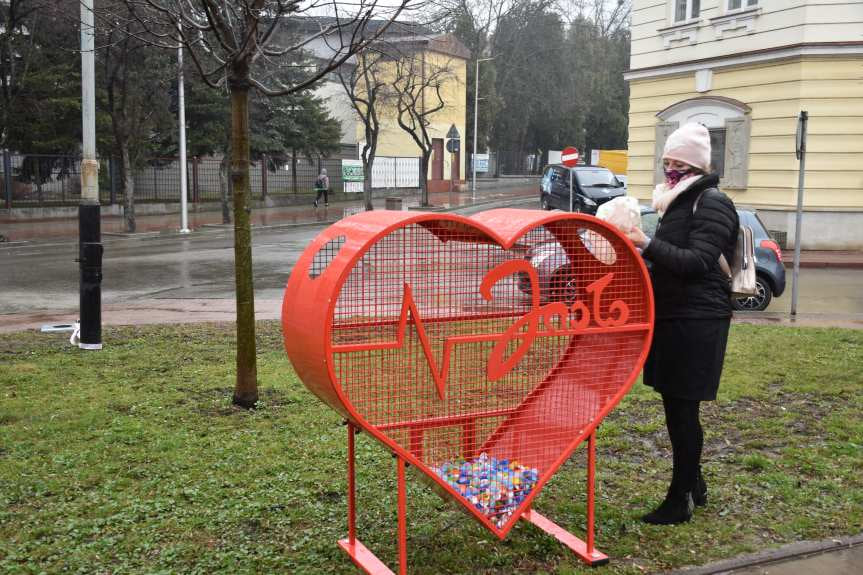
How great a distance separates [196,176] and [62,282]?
20.5m

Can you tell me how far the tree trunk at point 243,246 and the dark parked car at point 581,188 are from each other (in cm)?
2019

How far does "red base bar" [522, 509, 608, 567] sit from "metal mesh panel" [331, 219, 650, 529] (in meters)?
0.46

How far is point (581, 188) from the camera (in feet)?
86.1

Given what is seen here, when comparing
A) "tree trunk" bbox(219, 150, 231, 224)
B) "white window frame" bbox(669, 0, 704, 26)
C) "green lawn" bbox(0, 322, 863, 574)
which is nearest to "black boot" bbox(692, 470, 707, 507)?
"green lawn" bbox(0, 322, 863, 574)

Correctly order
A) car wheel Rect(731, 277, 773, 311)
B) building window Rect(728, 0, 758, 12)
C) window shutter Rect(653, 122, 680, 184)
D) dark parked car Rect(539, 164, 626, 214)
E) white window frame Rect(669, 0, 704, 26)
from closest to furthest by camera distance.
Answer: car wheel Rect(731, 277, 773, 311), building window Rect(728, 0, 758, 12), white window frame Rect(669, 0, 704, 26), window shutter Rect(653, 122, 680, 184), dark parked car Rect(539, 164, 626, 214)

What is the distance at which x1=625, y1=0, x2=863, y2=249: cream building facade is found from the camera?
1945 centimetres

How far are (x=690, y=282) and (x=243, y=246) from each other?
133 inches

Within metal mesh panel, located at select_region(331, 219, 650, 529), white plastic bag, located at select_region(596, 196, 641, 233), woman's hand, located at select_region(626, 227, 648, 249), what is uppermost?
white plastic bag, located at select_region(596, 196, 641, 233)

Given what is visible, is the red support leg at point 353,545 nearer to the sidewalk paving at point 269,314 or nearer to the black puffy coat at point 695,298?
the sidewalk paving at point 269,314

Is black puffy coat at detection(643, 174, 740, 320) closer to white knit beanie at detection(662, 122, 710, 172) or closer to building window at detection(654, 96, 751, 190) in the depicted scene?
white knit beanie at detection(662, 122, 710, 172)

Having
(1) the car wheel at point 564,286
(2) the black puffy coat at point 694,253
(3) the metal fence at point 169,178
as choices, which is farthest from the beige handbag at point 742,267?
(3) the metal fence at point 169,178

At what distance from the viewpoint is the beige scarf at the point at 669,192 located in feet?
13.3

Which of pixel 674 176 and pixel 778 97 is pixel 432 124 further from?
pixel 674 176

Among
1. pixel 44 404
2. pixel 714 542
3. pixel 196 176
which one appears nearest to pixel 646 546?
pixel 714 542
